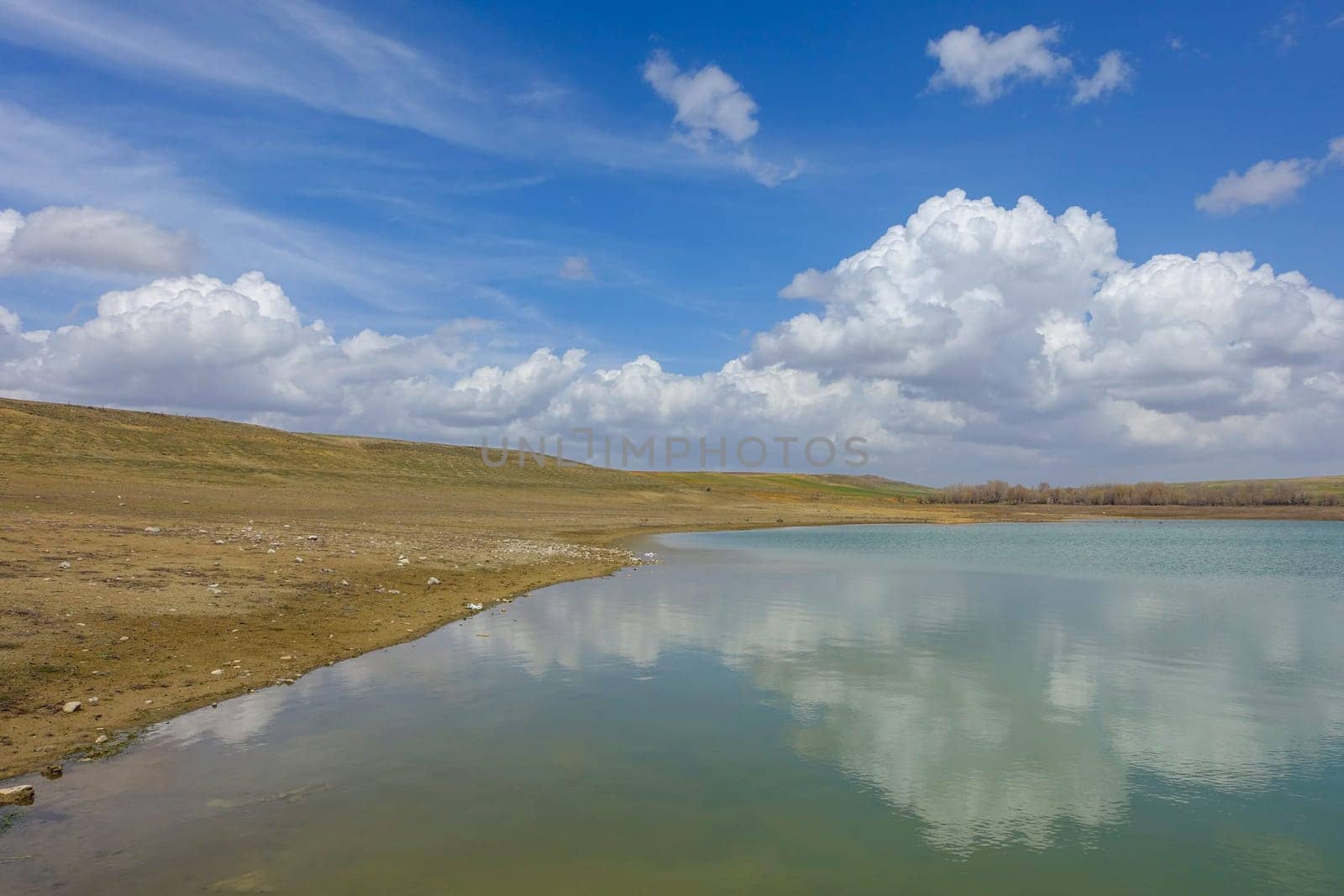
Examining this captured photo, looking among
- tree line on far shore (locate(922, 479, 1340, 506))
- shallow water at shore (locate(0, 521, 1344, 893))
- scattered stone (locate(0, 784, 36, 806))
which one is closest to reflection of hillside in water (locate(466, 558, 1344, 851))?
shallow water at shore (locate(0, 521, 1344, 893))

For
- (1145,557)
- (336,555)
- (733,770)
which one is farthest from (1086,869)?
(1145,557)

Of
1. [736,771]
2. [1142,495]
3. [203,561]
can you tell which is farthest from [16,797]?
[1142,495]

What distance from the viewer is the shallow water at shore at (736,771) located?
8242mm

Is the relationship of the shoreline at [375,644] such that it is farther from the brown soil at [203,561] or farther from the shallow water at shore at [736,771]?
the shallow water at shore at [736,771]

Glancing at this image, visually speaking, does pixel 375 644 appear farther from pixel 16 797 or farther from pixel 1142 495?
pixel 1142 495

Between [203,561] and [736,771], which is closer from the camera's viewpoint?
[736,771]

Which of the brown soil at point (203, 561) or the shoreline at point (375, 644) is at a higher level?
the brown soil at point (203, 561)

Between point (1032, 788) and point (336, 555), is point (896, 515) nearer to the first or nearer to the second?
point (336, 555)

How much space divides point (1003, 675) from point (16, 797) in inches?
639

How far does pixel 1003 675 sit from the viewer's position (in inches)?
660

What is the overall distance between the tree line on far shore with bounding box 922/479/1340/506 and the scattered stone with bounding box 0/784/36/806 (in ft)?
487

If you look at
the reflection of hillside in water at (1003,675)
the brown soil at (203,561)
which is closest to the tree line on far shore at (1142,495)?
the brown soil at (203,561)

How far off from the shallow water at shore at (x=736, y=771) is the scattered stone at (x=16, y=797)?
0.44 ft

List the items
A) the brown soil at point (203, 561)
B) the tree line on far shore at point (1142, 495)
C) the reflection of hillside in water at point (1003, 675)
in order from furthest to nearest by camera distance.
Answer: the tree line on far shore at point (1142, 495), the brown soil at point (203, 561), the reflection of hillside in water at point (1003, 675)
